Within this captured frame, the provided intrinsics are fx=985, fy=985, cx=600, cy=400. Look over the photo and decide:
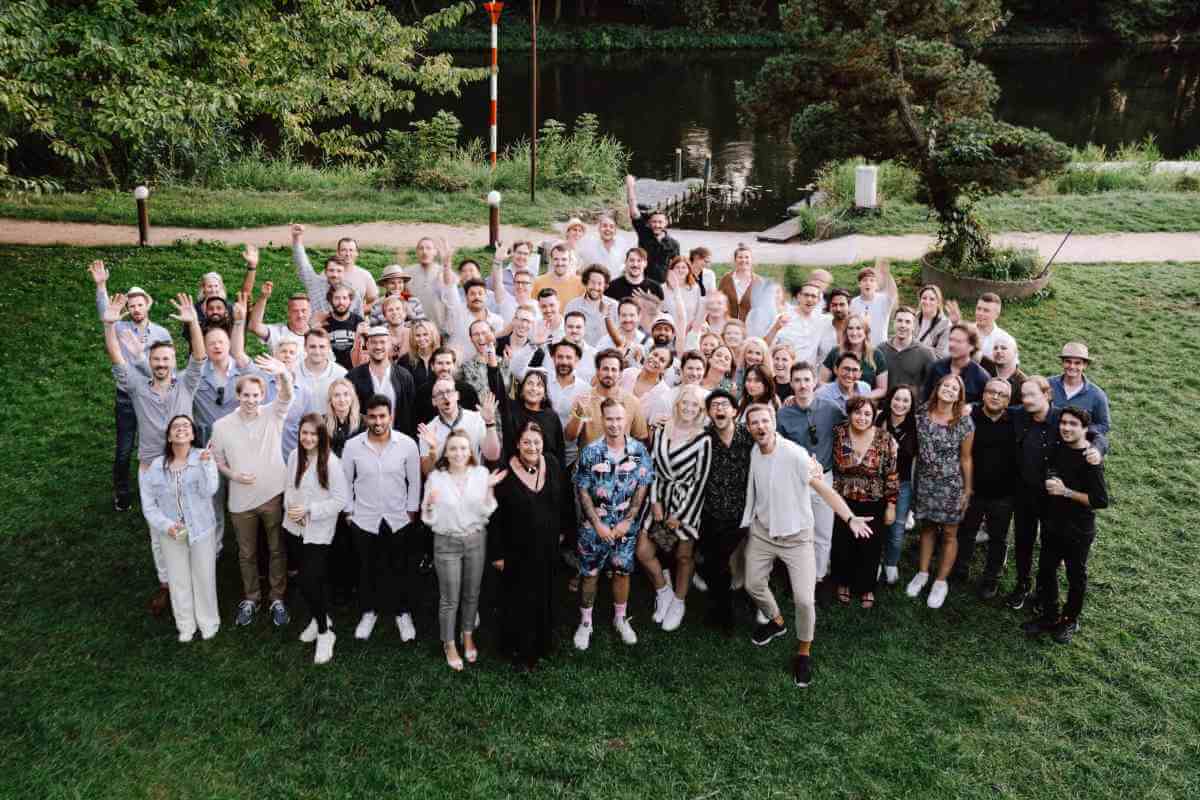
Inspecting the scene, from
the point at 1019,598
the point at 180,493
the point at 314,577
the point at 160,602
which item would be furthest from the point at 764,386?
the point at 160,602

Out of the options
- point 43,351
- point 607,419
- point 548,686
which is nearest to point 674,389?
point 607,419

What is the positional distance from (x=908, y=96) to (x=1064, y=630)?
25.1ft

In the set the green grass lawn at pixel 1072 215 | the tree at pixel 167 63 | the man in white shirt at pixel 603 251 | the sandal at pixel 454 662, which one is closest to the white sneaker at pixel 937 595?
the sandal at pixel 454 662

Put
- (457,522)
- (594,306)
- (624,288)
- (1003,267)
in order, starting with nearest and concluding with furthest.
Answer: (457,522)
(594,306)
(624,288)
(1003,267)

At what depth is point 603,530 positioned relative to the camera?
19.8 feet

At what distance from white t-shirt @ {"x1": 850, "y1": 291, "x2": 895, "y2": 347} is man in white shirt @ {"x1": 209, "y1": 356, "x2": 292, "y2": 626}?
4.53 meters

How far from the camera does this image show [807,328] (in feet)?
25.2

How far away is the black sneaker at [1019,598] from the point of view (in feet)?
21.8

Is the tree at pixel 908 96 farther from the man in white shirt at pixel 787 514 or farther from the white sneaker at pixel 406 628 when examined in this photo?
the white sneaker at pixel 406 628

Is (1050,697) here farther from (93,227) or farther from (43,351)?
(93,227)

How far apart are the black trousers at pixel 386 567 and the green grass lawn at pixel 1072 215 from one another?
10.1 meters

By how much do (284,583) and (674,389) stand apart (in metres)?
2.89

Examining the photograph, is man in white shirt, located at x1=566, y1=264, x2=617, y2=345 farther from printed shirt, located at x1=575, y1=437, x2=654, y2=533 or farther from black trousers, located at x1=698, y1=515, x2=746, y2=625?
black trousers, located at x1=698, y1=515, x2=746, y2=625

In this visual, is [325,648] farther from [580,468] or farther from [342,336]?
[342,336]
